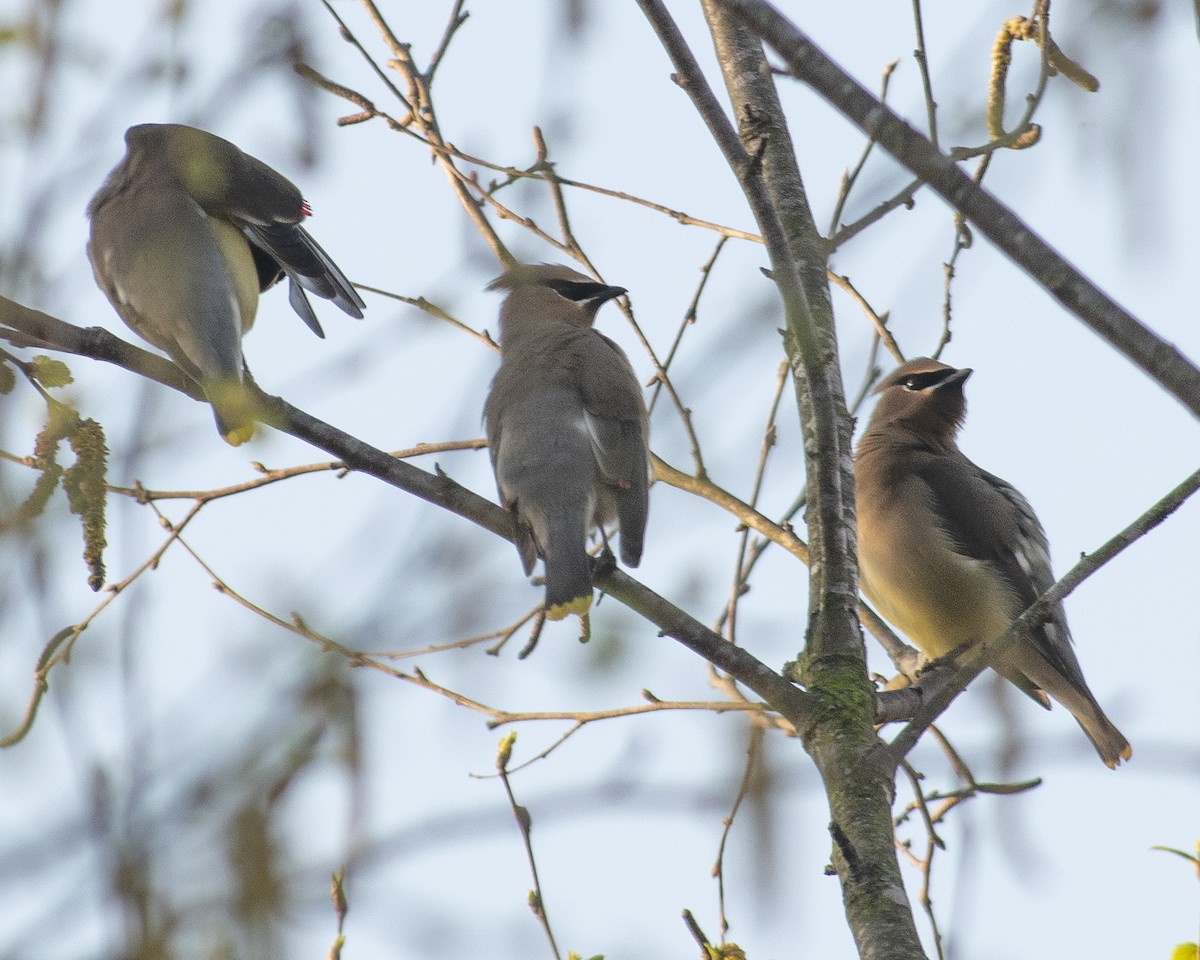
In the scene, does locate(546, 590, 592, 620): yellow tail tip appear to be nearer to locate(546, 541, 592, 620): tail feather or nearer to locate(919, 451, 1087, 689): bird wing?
locate(546, 541, 592, 620): tail feather

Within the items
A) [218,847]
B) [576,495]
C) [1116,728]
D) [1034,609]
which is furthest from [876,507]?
[218,847]

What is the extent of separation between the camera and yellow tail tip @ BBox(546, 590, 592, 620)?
4047mm

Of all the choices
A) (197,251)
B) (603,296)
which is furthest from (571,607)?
(603,296)

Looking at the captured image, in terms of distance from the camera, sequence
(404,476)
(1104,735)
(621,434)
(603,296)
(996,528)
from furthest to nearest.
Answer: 1. (996,528)
2. (1104,735)
3. (603,296)
4. (621,434)
5. (404,476)

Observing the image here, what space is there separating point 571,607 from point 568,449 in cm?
70

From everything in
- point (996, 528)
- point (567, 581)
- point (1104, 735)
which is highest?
point (996, 528)

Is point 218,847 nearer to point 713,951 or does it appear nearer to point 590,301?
point 713,951

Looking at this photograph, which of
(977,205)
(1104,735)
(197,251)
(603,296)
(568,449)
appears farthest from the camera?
(1104,735)

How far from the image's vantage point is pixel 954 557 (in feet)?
20.4

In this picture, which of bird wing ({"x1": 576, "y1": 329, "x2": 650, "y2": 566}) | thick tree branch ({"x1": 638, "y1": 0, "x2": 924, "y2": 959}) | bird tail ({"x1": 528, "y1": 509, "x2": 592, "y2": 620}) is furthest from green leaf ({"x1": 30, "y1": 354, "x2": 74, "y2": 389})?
bird wing ({"x1": 576, "y1": 329, "x2": 650, "y2": 566})

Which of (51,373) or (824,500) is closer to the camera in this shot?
(51,373)

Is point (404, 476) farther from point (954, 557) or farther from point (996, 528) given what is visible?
point (996, 528)

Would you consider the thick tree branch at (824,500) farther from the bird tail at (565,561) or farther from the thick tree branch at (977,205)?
the bird tail at (565,561)

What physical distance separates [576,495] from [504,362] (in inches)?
38.3
